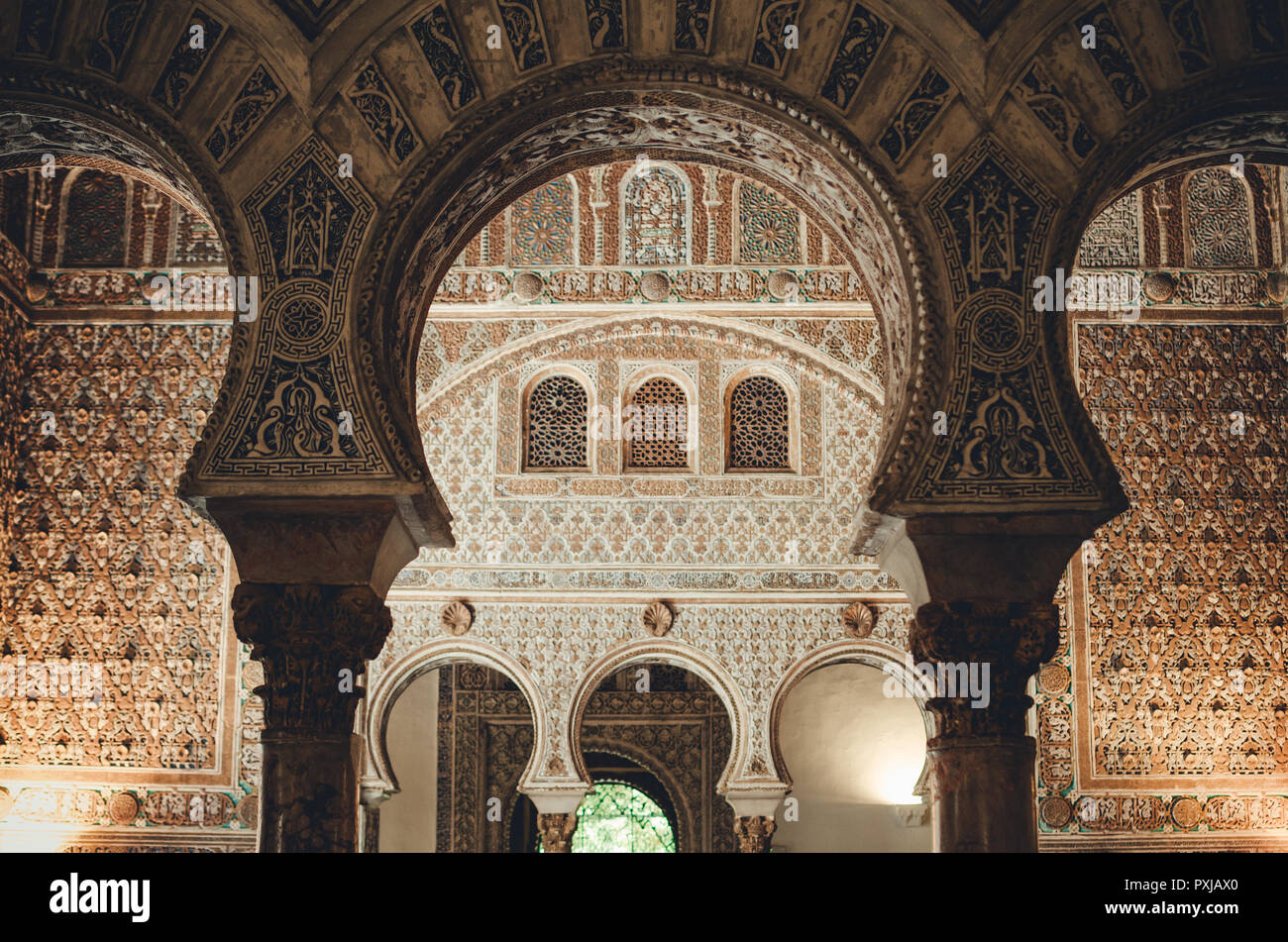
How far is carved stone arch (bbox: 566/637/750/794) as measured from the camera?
10734 millimetres

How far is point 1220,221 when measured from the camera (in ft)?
34.9

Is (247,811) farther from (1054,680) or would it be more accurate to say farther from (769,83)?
(769,83)

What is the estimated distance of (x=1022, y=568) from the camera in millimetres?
4891

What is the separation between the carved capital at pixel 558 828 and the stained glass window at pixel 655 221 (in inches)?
167

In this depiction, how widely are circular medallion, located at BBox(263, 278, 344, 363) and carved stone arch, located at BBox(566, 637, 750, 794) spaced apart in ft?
20.2

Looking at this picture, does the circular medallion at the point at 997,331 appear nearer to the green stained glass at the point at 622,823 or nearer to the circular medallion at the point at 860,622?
the circular medallion at the point at 860,622

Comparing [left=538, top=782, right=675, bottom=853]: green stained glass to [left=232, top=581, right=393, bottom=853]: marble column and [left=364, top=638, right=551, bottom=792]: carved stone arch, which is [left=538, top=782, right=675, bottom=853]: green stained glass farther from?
[left=232, top=581, right=393, bottom=853]: marble column

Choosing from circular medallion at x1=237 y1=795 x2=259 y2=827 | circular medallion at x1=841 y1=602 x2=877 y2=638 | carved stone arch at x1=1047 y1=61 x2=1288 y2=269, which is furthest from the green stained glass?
carved stone arch at x1=1047 y1=61 x2=1288 y2=269

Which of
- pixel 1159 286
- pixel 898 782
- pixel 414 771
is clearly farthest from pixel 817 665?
pixel 414 771

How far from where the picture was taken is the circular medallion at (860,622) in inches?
424

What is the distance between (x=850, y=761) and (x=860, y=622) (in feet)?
11.7
